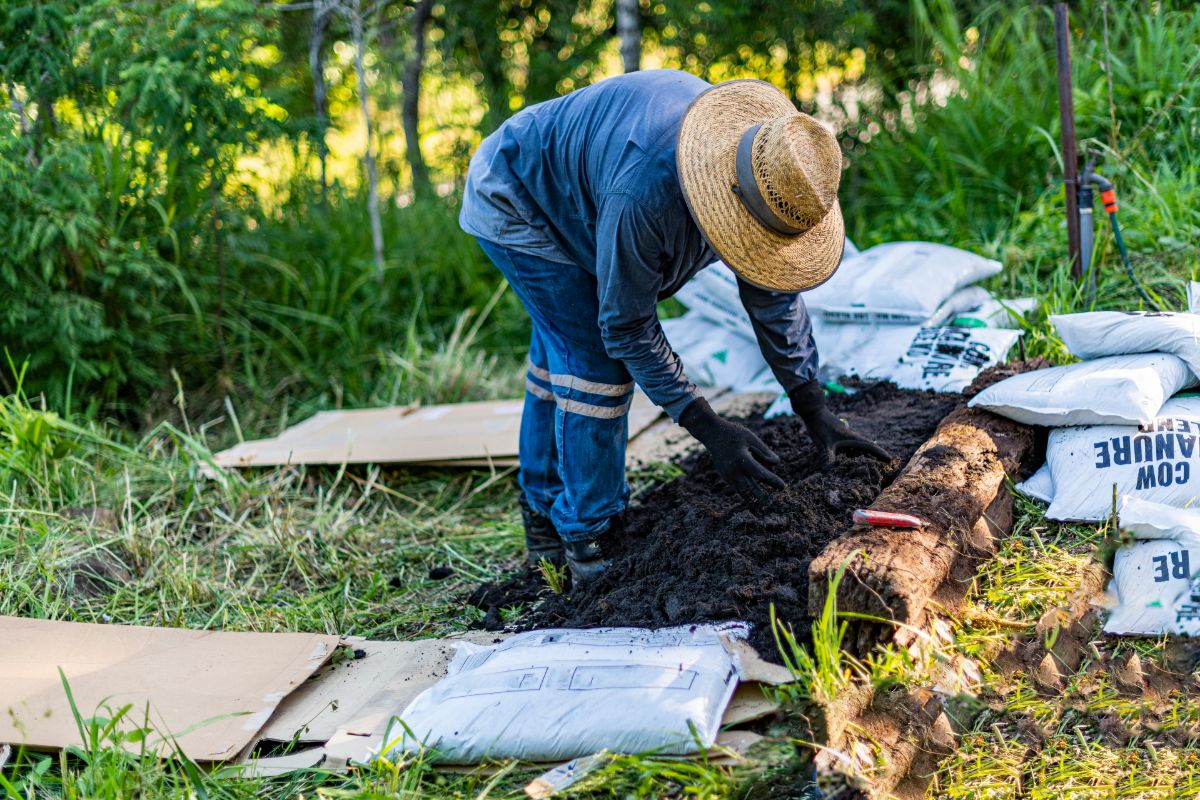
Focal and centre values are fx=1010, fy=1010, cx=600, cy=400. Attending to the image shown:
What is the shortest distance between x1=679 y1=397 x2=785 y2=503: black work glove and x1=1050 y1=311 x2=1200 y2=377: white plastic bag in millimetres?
1068

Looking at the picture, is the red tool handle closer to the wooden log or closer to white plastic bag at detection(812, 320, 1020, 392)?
the wooden log

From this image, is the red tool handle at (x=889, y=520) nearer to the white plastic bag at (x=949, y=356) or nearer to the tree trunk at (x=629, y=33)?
the white plastic bag at (x=949, y=356)

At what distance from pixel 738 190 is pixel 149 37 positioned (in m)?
3.24

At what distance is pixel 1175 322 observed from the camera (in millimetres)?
2793

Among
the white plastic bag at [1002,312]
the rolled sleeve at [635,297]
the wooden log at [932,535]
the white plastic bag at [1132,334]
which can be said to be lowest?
the wooden log at [932,535]

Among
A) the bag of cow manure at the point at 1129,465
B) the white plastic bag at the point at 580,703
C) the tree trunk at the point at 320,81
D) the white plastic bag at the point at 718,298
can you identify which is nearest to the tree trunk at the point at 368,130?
the tree trunk at the point at 320,81

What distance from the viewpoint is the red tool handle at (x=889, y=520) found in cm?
227

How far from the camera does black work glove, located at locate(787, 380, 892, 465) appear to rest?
282cm

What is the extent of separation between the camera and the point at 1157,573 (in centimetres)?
234

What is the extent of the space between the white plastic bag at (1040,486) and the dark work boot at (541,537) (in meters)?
1.37

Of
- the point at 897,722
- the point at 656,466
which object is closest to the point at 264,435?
the point at 656,466

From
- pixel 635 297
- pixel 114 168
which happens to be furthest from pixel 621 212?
pixel 114 168

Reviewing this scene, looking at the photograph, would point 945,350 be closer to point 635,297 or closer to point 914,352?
point 914,352

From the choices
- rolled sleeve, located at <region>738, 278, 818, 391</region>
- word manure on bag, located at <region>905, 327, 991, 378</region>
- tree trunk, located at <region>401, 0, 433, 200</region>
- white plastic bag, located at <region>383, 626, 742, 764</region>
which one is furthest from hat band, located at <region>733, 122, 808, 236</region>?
tree trunk, located at <region>401, 0, 433, 200</region>
